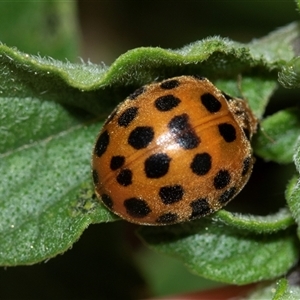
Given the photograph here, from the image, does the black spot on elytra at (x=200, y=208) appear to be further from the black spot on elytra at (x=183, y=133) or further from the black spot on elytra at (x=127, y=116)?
the black spot on elytra at (x=127, y=116)

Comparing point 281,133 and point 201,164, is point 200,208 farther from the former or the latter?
point 281,133

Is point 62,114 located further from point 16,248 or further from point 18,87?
point 16,248

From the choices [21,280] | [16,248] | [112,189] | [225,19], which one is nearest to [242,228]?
[112,189]

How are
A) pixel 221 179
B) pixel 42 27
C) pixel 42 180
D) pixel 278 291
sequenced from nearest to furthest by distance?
pixel 278 291, pixel 221 179, pixel 42 180, pixel 42 27

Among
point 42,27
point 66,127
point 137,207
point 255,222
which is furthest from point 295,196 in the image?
point 42,27

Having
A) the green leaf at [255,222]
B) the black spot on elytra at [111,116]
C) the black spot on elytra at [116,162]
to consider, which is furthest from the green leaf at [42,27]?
the green leaf at [255,222]

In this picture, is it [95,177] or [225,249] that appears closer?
[95,177]

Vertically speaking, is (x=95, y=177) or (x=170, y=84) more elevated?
(x=170, y=84)
